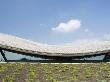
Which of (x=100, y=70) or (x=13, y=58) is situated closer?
(x=100, y=70)

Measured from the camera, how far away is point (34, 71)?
15.8 m

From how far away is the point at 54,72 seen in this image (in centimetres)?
1577

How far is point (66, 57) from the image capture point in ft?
57.7

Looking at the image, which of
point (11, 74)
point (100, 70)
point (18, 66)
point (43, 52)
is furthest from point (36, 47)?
point (100, 70)

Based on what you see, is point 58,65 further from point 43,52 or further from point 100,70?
point 100,70

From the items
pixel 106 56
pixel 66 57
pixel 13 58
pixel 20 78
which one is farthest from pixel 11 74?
pixel 106 56

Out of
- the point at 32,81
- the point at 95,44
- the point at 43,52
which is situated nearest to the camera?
the point at 32,81

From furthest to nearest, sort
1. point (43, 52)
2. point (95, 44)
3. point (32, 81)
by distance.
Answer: point (95, 44)
point (43, 52)
point (32, 81)

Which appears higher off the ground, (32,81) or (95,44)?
(95,44)

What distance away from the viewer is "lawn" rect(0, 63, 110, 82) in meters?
14.8

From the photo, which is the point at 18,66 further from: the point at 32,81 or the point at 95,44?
the point at 95,44

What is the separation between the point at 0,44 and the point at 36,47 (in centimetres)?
223

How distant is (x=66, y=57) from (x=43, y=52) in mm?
1425

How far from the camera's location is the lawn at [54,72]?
14773 millimetres
